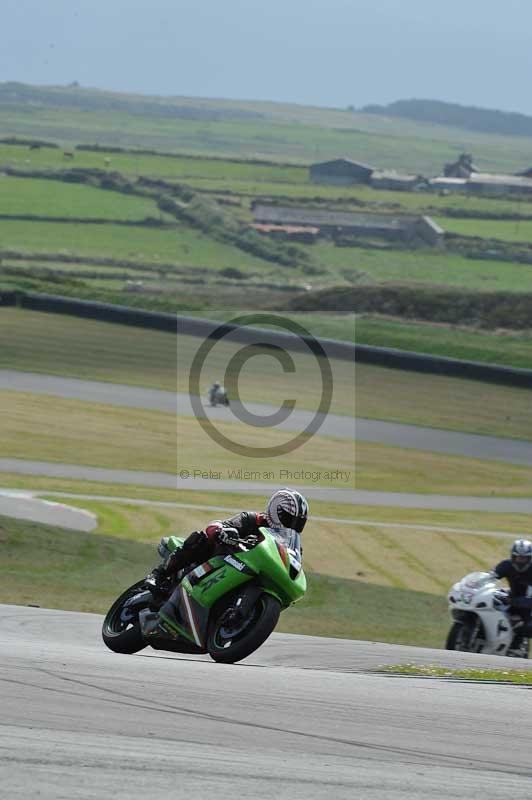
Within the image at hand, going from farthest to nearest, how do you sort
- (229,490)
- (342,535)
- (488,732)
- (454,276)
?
1. (454,276)
2. (229,490)
3. (342,535)
4. (488,732)

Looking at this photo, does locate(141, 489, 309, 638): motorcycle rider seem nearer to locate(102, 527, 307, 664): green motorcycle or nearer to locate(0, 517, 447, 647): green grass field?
locate(102, 527, 307, 664): green motorcycle

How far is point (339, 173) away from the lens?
563ft

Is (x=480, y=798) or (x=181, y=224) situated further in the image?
(x=181, y=224)

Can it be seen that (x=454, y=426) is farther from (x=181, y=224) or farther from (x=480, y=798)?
(x=181, y=224)

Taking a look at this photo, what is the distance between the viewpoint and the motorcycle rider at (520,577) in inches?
578

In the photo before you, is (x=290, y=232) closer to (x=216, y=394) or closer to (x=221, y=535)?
(x=216, y=394)

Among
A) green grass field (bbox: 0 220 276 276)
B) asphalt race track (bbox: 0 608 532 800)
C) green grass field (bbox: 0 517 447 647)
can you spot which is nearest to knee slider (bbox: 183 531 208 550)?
asphalt race track (bbox: 0 608 532 800)

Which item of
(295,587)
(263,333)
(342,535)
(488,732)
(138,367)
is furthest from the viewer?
(263,333)

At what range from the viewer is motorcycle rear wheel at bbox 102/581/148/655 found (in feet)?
35.7

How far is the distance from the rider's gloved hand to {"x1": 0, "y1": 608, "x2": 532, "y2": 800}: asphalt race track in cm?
92

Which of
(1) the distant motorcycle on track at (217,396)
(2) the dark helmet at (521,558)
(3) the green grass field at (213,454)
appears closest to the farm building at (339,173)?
(1) the distant motorcycle on track at (217,396)

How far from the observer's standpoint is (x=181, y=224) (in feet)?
379

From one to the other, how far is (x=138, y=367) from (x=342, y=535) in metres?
23.1

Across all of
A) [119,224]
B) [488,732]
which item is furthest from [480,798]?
[119,224]
